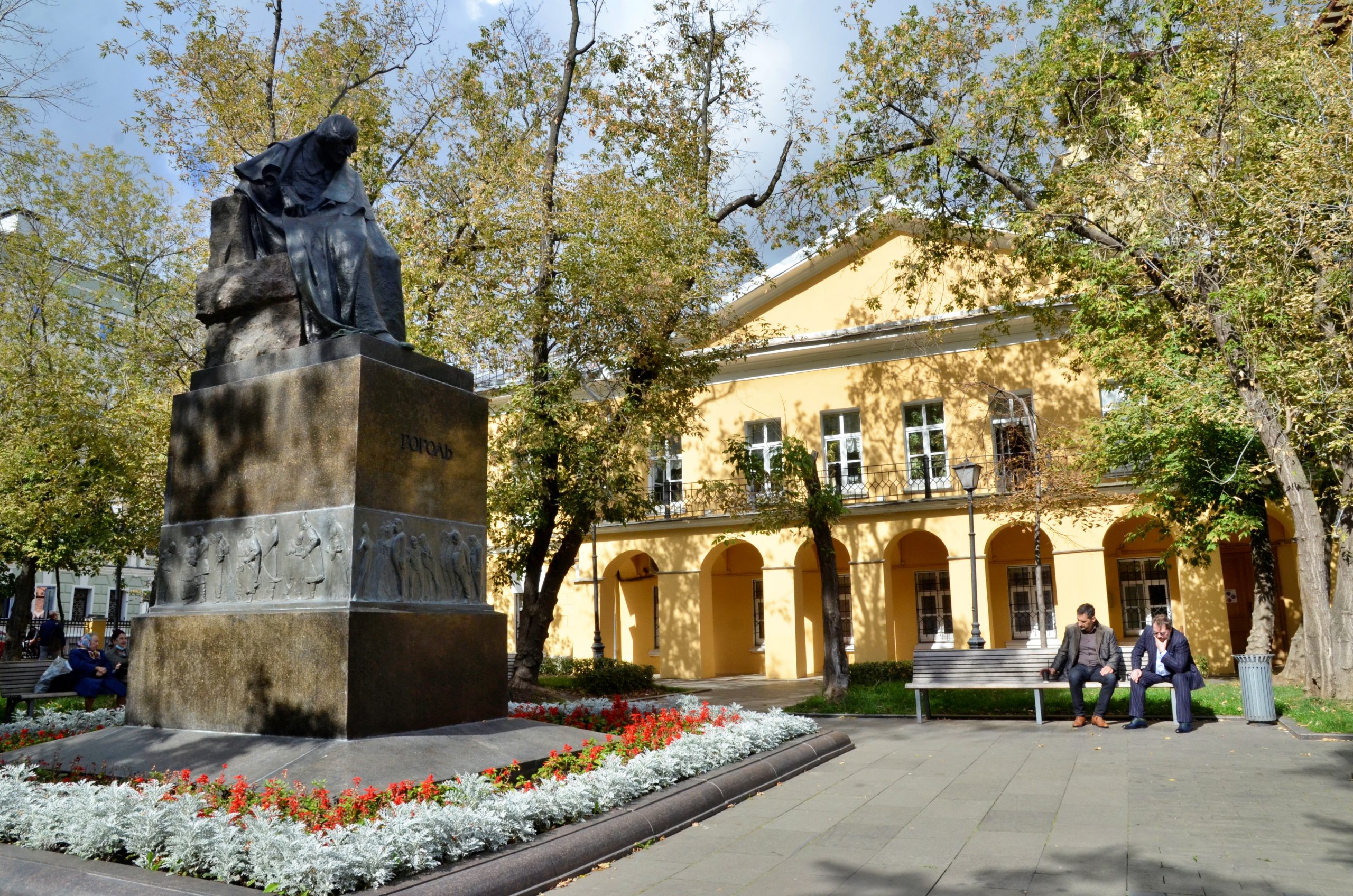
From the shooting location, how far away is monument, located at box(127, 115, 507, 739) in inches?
232

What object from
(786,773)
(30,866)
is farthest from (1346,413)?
(30,866)

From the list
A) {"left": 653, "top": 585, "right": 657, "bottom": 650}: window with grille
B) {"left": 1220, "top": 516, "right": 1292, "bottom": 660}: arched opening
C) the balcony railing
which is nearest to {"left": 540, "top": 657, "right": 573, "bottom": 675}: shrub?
{"left": 653, "top": 585, "right": 657, "bottom": 650}: window with grille

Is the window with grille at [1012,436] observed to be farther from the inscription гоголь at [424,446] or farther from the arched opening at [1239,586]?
the inscription гоголь at [424,446]

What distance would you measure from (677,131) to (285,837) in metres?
17.2

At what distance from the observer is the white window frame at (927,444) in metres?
24.5

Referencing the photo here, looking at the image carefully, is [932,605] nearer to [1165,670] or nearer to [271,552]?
[1165,670]

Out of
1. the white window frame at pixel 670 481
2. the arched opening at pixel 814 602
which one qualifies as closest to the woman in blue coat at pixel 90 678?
the white window frame at pixel 670 481

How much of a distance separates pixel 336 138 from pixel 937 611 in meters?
21.8

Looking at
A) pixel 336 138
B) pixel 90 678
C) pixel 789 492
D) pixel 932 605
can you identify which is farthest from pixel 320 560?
pixel 932 605

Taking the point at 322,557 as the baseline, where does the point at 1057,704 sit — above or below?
below

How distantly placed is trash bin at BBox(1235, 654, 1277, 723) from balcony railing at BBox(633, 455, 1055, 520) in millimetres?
9961

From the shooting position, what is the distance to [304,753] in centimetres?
538

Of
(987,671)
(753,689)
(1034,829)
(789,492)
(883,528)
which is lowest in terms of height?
(753,689)

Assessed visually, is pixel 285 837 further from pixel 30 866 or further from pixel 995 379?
pixel 995 379
